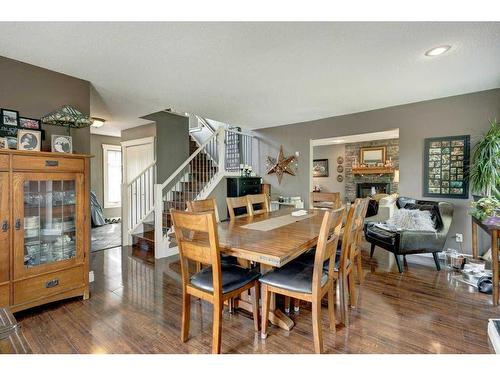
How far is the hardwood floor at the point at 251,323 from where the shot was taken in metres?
1.80

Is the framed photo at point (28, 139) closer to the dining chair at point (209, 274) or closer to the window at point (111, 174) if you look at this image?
the dining chair at point (209, 274)

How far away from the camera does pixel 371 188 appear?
28.7ft

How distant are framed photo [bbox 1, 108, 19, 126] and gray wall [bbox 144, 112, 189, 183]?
7.89 feet

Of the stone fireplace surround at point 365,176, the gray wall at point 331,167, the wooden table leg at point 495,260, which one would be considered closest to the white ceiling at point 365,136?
the stone fireplace surround at point 365,176

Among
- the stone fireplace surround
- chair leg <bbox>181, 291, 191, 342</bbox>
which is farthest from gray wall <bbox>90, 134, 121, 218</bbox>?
the stone fireplace surround

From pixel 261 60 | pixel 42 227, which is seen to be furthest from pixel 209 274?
pixel 261 60

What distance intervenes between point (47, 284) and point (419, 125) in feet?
16.6

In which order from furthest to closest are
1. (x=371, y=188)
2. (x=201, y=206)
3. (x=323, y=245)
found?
(x=371, y=188) < (x=201, y=206) < (x=323, y=245)

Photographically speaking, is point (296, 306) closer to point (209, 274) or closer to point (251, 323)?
point (251, 323)

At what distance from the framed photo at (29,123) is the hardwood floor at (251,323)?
1751 millimetres

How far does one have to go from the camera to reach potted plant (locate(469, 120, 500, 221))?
287cm

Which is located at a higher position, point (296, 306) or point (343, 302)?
point (343, 302)

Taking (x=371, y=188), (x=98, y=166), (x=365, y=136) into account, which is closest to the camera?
(x=365, y=136)

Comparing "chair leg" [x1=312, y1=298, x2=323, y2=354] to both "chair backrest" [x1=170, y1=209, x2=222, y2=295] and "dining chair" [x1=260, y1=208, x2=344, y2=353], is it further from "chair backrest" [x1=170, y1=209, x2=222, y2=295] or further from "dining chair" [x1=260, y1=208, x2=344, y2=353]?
"chair backrest" [x1=170, y1=209, x2=222, y2=295]
